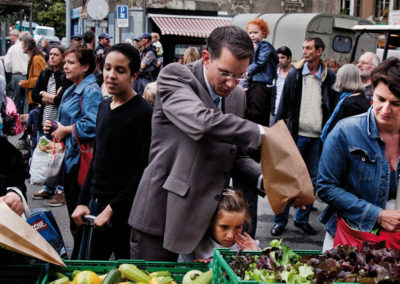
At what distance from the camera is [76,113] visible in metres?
5.03

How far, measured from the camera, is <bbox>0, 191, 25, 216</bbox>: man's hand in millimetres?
2781

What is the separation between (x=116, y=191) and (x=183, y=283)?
4.31 ft

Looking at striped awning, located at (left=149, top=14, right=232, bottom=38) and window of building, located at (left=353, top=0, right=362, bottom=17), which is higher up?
window of building, located at (left=353, top=0, right=362, bottom=17)

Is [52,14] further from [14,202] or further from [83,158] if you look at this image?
[14,202]

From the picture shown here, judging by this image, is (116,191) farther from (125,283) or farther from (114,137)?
(125,283)

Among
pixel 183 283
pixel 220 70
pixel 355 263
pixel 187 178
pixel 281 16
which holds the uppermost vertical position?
pixel 281 16

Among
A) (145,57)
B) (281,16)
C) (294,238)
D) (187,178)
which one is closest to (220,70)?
(187,178)

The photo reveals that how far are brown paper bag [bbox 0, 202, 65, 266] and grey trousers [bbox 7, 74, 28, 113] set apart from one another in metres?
12.3

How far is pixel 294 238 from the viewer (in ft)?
21.2

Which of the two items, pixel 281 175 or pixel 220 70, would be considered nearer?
pixel 281 175

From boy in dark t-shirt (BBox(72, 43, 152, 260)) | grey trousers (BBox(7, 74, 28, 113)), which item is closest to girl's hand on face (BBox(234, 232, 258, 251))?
boy in dark t-shirt (BBox(72, 43, 152, 260))

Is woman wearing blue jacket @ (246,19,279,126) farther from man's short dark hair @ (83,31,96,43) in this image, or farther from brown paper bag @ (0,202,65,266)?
brown paper bag @ (0,202,65,266)

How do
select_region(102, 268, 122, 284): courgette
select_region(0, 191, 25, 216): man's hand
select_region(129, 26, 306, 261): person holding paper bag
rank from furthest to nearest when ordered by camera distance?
select_region(0, 191, 25, 216): man's hand
select_region(129, 26, 306, 261): person holding paper bag
select_region(102, 268, 122, 284): courgette

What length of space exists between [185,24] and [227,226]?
27888 millimetres
